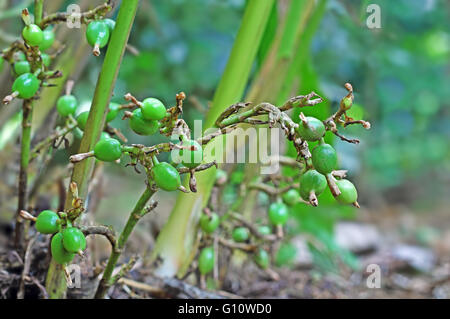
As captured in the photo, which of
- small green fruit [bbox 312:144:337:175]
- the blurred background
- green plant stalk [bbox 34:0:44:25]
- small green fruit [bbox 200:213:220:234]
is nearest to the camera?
small green fruit [bbox 312:144:337:175]

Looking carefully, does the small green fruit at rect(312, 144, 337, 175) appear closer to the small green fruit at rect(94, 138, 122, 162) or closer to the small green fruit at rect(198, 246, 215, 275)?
the small green fruit at rect(94, 138, 122, 162)

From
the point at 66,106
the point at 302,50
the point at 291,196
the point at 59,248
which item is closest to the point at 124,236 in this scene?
the point at 59,248

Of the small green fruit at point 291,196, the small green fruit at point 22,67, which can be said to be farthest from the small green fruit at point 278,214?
the small green fruit at point 22,67

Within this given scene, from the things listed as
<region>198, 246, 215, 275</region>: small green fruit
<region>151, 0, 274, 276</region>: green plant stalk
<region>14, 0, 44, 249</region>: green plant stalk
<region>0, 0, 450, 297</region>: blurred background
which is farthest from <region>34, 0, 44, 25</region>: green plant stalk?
<region>198, 246, 215, 275</region>: small green fruit

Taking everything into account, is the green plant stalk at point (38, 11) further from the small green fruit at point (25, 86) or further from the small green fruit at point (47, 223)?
the small green fruit at point (47, 223)

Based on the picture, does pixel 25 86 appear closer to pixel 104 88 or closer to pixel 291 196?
pixel 104 88

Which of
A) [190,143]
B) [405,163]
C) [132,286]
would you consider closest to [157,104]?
[190,143]
